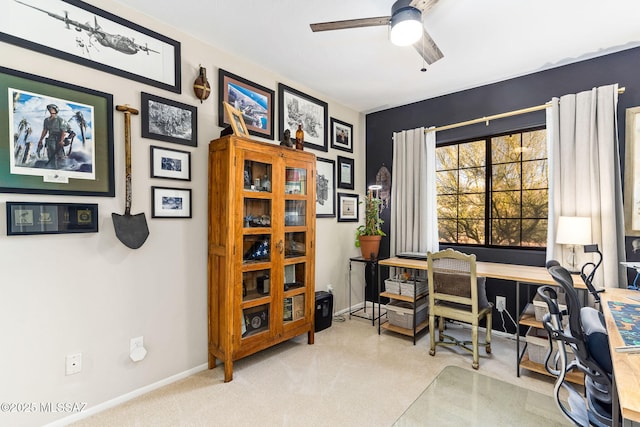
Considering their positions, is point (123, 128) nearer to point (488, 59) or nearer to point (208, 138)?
point (208, 138)

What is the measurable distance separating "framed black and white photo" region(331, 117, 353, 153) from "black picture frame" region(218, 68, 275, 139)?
39.7 inches

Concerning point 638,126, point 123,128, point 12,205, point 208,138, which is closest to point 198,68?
point 208,138

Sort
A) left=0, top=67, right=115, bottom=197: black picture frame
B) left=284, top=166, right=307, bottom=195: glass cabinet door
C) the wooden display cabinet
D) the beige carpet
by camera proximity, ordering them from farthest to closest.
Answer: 1. left=284, top=166, right=307, bottom=195: glass cabinet door
2. the wooden display cabinet
3. the beige carpet
4. left=0, top=67, right=115, bottom=197: black picture frame

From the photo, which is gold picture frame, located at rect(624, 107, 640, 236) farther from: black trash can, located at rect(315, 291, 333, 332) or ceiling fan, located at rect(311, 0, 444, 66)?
black trash can, located at rect(315, 291, 333, 332)

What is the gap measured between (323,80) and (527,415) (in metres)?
3.24

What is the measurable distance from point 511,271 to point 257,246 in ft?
7.25

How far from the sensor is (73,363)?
74.0 inches

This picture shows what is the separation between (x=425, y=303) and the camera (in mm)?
3281

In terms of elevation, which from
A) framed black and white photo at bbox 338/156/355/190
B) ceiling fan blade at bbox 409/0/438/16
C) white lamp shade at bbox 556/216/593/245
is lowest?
white lamp shade at bbox 556/216/593/245

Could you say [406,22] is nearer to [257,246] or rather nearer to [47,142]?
[257,246]

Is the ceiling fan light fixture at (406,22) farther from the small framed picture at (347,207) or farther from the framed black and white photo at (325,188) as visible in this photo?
the small framed picture at (347,207)

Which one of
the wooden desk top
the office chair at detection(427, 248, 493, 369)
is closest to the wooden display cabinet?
the wooden desk top

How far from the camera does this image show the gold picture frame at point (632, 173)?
250cm

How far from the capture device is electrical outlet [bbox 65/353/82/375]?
1.86 metres
